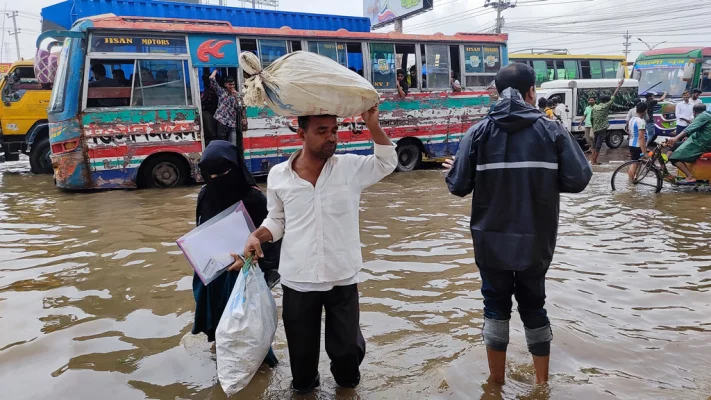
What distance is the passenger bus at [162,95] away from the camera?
830 cm

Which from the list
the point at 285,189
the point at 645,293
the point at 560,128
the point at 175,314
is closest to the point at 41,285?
the point at 175,314

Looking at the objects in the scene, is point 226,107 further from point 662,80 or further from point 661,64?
point 661,64

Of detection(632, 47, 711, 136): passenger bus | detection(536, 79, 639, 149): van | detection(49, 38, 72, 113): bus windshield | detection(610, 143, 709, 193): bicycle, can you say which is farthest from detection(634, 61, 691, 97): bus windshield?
detection(49, 38, 72, 113): bus windshield

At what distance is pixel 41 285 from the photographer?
4.50 meters

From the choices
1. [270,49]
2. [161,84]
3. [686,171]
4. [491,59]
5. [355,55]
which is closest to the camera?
[686,171]

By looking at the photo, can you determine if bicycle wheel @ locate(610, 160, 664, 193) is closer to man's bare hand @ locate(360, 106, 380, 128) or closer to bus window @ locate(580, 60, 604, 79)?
man's bare hand @ locate(360, 106, 380, 128)

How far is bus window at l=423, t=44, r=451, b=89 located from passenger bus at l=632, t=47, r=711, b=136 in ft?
29.4

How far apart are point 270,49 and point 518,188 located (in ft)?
26.3

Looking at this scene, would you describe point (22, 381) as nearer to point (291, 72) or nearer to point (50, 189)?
point (291, 72)

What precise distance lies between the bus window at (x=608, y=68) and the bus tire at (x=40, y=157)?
64.7ft

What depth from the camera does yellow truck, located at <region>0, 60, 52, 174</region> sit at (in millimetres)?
11664

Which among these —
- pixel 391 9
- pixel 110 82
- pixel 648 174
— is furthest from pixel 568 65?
pixel 110 82

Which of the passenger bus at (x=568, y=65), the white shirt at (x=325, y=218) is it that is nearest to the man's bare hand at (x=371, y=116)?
the white shirt at (x=325, y=218)

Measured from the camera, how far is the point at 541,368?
2.70 m
